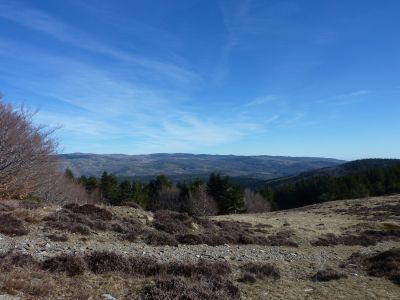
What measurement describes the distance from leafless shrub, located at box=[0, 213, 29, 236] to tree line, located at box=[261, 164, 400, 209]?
280 feet

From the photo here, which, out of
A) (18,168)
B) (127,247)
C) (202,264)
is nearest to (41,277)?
(202,264)

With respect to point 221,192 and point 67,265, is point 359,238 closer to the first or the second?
point 67,265

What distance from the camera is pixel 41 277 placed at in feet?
33.4

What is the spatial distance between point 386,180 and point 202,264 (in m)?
95.0

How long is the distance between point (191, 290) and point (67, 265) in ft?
13.1

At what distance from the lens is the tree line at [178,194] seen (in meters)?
79.7

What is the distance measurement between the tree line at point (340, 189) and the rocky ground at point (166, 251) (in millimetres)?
63071

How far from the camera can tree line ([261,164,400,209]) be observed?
9512 centimetres

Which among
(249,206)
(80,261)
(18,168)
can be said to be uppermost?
(18,168)

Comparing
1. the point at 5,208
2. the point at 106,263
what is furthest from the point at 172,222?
the point at 106,263

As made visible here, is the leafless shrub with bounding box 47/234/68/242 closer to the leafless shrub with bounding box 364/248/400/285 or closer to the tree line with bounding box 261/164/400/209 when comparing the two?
the leafless shrub with bounding box 364/248/400/285

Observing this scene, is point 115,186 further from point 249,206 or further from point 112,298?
point 112,298

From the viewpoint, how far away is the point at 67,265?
11945 mm

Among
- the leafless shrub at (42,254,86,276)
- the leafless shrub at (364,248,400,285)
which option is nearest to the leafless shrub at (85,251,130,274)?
the leafless shrub at (42,254,86,276)
